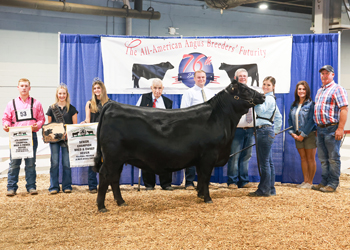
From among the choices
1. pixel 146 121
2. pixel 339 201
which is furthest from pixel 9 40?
pixel 339 201

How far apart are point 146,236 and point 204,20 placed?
10254 millimetres

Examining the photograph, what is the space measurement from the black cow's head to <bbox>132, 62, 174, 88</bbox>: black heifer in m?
1.52

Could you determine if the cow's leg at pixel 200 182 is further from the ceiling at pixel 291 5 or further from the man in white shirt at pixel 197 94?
the ceiling at pixel 291 5

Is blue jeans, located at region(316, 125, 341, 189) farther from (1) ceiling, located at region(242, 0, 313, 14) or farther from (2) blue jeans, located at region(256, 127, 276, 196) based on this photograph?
(1) ceiling, located at region(242, 0, 313, 14)

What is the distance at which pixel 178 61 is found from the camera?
5.40m

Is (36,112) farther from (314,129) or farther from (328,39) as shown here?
(328,39)

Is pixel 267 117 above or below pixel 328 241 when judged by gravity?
above

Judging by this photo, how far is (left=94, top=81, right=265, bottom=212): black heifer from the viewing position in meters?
3.83

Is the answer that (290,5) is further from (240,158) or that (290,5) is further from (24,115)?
(24,115)

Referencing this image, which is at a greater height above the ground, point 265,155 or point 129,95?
point 129,95

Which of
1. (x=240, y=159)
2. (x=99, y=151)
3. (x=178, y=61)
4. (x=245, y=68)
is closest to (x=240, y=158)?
(x=240, y=159)

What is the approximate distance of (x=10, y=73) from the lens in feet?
31.6

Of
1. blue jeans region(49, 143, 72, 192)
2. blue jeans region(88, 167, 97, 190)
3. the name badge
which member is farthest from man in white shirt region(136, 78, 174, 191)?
the name badge

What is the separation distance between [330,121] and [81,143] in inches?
139
